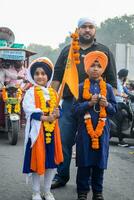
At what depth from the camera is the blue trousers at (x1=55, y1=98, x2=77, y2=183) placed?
539 cm

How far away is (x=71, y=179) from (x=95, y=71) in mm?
1826

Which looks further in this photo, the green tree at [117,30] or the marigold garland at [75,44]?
the green tree at [117,30]

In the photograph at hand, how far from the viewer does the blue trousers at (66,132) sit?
5.39 m

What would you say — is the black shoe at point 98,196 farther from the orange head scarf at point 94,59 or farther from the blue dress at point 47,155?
the orange head scarf at point 94,59

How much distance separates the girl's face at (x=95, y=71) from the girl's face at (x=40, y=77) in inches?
19.2

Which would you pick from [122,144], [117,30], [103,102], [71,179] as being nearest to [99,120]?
[103,102]

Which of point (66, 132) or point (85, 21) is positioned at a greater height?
point (85, 21)

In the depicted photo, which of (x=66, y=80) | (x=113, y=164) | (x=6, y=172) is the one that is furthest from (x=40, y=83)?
(x=113, y=164)

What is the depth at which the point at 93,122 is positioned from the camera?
16.0 feet

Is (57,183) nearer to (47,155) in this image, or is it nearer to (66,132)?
(66,132)

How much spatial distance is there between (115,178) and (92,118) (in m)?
1.76

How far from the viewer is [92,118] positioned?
4.88 m

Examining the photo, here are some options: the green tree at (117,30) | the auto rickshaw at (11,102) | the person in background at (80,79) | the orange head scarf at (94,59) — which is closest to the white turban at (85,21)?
the person in background at (80,79)

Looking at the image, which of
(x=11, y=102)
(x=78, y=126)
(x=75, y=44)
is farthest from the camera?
(x=11, y=102)
